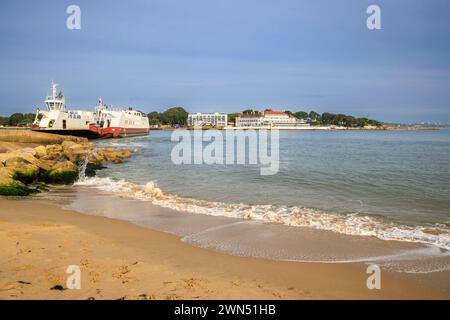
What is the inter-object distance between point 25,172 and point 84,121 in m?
49.2

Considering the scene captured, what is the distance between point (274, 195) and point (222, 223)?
4.93 metres

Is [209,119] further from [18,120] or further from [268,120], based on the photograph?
[18,120]

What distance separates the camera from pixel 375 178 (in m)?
19.3

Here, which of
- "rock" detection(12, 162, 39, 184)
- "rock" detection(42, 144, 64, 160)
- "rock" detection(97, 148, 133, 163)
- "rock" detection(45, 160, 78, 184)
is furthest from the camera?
"rock" detection(97, 148, 133, 163)

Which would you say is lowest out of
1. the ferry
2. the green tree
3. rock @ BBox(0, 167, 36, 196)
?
rock @ BBox(0, 167, 36, 196)

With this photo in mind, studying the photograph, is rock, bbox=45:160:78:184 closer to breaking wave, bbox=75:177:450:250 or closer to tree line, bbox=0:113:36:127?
breaking wave, bbox=75:177:450:250

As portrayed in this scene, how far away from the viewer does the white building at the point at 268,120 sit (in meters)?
178

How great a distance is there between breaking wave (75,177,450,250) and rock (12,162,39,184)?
4.49m

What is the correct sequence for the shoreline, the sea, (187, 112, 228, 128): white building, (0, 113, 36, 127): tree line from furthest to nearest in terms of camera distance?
(187, 112, 228, 128): white building
(0, 113, 36, 127): tree line
the sea
the shoreline

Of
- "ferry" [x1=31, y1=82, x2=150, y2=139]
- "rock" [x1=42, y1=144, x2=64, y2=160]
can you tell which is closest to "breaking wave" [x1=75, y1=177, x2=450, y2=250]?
"rock" [x1=42, y1=144, x2=64, y2=160]

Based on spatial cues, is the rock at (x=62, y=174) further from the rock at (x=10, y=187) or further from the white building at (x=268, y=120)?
the white building at (x=268, y=120)

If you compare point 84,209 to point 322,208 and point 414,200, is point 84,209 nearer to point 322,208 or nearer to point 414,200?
point 322,208

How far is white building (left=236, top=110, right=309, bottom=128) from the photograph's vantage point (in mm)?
177625
